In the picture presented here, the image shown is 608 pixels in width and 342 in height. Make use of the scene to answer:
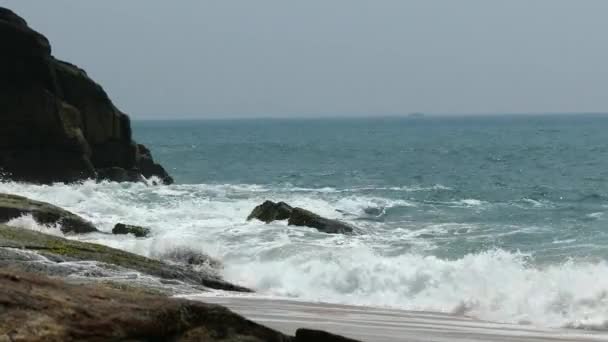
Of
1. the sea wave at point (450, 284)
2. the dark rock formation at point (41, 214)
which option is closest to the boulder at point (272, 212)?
the dark rock formation at point (41, 214)

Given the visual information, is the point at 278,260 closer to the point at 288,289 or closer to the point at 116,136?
the point at 288,289

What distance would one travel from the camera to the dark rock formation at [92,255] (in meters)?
15.3

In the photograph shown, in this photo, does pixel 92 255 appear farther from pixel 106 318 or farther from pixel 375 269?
pixel 106 318

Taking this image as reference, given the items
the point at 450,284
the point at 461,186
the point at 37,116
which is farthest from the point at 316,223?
the point at 461,186

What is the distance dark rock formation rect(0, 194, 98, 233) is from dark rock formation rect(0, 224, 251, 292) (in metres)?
6.24

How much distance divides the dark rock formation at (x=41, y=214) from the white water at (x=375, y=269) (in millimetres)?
423

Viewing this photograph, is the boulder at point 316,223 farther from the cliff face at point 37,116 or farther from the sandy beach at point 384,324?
the cliff face at point 37,116

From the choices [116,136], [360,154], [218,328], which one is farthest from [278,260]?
[360,154]

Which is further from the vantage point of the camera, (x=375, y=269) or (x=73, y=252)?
(x=375, y=269)

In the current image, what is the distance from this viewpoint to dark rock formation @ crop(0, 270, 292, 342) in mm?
6121

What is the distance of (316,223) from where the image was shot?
2675 cm

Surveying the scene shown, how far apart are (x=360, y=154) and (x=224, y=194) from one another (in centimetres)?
4249

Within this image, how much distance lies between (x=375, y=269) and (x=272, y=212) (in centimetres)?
946

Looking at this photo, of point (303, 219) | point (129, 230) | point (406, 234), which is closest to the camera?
point (129, 230)
